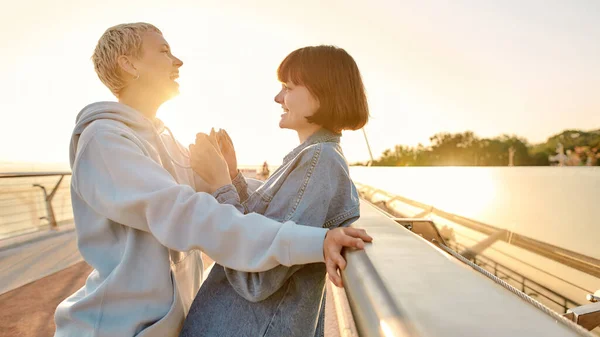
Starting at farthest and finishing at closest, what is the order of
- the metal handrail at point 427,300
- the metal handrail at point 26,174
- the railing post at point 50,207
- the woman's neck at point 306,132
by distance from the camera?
the railing post at point 50,207 → the metal handrail at point 26,174 → the woman's neck at point 306,132 → the metal handrail at point 427,300

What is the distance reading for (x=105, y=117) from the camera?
3.01 feet

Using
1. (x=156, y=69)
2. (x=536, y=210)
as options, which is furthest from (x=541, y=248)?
(x=156, y=69)

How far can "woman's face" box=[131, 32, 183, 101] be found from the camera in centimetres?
114

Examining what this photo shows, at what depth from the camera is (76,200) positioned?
923mm

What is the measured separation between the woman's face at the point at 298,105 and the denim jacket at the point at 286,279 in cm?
17

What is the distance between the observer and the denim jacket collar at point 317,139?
0.96 meters

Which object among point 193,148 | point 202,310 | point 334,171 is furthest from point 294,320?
point 193,148

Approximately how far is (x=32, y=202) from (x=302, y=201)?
4773 mm

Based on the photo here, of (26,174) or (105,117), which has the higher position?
(105,117)

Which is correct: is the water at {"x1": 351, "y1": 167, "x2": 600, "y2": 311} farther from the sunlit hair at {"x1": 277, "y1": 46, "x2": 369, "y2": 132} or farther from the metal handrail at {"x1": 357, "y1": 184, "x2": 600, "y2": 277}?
the sunlit hair at {"x1": 277, "y1": 46, "x2": 369, "y2": 132}

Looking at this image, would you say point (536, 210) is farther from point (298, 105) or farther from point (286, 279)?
point (286, 279)

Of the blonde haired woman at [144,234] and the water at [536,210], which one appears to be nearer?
the blonde haired woman at [144,234]

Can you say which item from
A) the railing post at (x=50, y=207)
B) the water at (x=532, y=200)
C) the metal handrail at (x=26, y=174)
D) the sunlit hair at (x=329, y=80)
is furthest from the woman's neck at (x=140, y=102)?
the railing post at (x=50, y=207)

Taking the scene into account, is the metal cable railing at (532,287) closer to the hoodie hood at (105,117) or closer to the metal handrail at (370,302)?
the metal handrail at (370,302)
